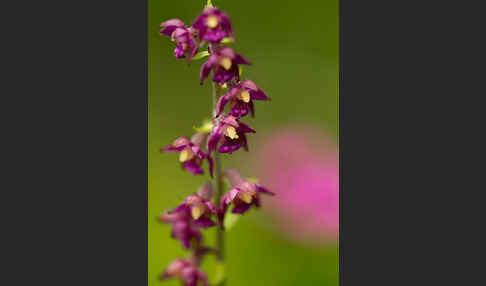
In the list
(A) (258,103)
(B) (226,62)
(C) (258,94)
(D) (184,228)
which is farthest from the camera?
(A) (258,103)

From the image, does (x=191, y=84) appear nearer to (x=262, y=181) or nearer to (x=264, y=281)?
(x=262, y=181)

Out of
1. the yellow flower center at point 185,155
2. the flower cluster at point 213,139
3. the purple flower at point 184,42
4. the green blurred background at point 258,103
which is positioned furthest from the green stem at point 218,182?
the green blurred background at point 258,103

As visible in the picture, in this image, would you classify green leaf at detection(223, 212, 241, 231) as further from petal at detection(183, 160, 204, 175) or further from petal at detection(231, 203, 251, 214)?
petal at detection(183, 160, 204, 175)

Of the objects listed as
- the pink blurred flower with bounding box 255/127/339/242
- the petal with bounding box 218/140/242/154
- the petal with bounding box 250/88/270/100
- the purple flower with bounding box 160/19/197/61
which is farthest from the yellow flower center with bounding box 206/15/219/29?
the pink blurred flower with bounding box 255/127/339/242

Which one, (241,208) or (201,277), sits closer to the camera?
(241,208)

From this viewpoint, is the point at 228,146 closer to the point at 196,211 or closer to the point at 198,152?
the point at 198,152

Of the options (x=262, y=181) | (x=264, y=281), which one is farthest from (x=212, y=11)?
(x=262, y=181)

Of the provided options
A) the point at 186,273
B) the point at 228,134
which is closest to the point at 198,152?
the point at 228,134

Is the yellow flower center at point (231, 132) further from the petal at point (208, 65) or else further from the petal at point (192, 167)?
the petal at point (192, 167)
